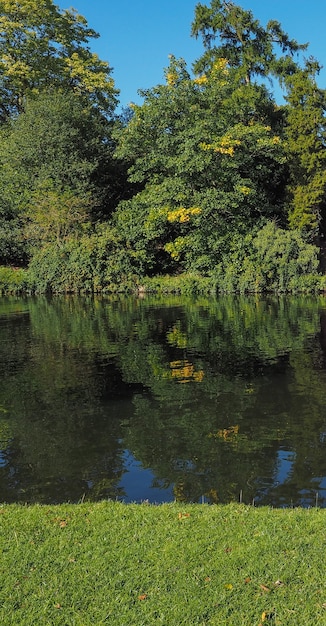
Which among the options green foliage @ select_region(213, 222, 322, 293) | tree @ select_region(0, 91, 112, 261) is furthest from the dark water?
tree @ select_region(0, 91, 112, 261)

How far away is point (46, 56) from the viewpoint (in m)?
38.2

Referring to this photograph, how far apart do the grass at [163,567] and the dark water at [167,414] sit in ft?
4.39

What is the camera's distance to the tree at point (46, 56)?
36.6 m

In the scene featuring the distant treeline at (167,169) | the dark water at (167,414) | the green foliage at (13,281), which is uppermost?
the distant treeline at (167,169)

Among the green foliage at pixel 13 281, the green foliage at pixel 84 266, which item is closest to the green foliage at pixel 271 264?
the green foliage at pixel 84 266

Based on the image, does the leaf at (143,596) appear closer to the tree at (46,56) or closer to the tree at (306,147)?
the tree at (306,147)

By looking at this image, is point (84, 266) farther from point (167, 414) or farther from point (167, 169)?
point (167, 414)

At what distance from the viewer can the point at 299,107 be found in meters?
29.5

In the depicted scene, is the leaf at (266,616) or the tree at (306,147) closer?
the leaf at (266,616)

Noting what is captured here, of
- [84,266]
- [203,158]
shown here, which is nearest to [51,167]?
[84,266]

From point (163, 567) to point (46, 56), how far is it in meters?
40.9

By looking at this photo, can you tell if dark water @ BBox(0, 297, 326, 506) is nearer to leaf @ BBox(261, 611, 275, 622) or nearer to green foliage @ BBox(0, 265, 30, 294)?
leaf @ BBox(261, 611, 275, 622)

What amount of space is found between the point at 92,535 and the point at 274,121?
105 feet

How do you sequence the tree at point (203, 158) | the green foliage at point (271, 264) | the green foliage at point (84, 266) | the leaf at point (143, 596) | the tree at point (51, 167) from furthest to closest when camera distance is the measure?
the tree at point (51, 167), the green foliage at point (84, 266), the tree at point (203, 158), the green foliage at point (271, 264), the leaf at point (143, 596)
